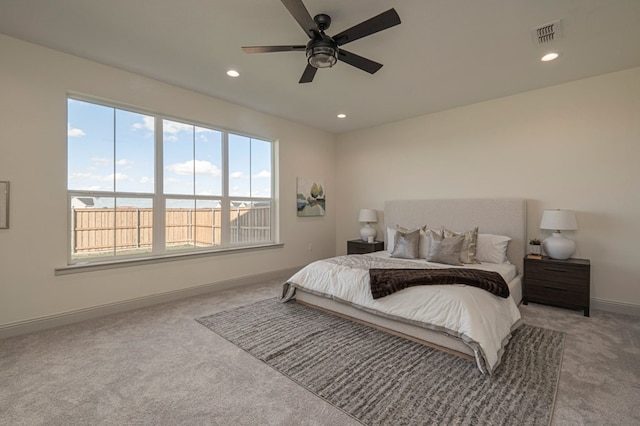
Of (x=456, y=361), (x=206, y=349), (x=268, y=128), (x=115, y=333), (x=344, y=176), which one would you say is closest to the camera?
(x=456, y=361)

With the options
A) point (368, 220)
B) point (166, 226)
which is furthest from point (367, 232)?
point (166, 226)

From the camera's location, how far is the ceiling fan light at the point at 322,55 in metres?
2.35

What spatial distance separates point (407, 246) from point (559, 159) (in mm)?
2265

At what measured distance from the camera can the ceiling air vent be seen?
8.38 feet

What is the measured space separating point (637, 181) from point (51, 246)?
21.4 feet

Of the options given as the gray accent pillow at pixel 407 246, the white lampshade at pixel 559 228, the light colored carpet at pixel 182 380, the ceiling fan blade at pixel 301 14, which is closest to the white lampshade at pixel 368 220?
the gray accent pillow at pixel 407 246

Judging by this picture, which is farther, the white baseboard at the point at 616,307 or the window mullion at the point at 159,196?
the window mullion at the point at 159,196

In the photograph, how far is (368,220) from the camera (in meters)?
5.45

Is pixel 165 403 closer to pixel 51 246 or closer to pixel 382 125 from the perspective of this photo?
pixel 51 246

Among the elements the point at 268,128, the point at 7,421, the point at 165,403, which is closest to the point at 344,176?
the point at 268,128

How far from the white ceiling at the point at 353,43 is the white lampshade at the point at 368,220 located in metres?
2.13

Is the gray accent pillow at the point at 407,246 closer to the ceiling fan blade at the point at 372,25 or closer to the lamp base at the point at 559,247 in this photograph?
the lamp base at the point at 559,247

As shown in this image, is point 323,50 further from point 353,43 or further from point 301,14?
point 353,43

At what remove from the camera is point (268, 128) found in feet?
16.7
